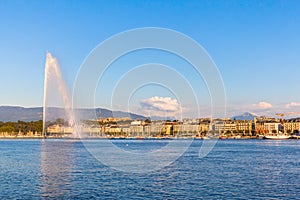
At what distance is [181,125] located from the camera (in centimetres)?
17750

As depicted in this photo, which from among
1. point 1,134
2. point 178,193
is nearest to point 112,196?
point 178,193

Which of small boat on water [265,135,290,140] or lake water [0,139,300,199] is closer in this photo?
lake water [0,139,300,199]

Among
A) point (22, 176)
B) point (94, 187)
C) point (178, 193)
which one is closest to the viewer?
point (178, 193)

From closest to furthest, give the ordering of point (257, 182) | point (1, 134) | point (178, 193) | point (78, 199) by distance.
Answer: point (78, 199)
point (178, 193)
point (257, 182)
point (1, 134)

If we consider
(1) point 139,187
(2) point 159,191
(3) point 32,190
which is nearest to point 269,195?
(2) point 159,191

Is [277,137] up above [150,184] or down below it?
above

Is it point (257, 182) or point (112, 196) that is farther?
point (257, 182)

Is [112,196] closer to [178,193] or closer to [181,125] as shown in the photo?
[178,193]

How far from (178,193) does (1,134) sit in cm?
18261

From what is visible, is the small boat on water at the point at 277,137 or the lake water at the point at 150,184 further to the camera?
the small boat on water at the point at 277,137

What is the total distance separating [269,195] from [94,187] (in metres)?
9.58

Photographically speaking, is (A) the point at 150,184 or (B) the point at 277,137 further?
(B) the point at 277,137

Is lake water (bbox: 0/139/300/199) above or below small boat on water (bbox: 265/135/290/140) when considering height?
below

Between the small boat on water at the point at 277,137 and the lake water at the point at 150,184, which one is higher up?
the small boat on water at the point at 277,137
